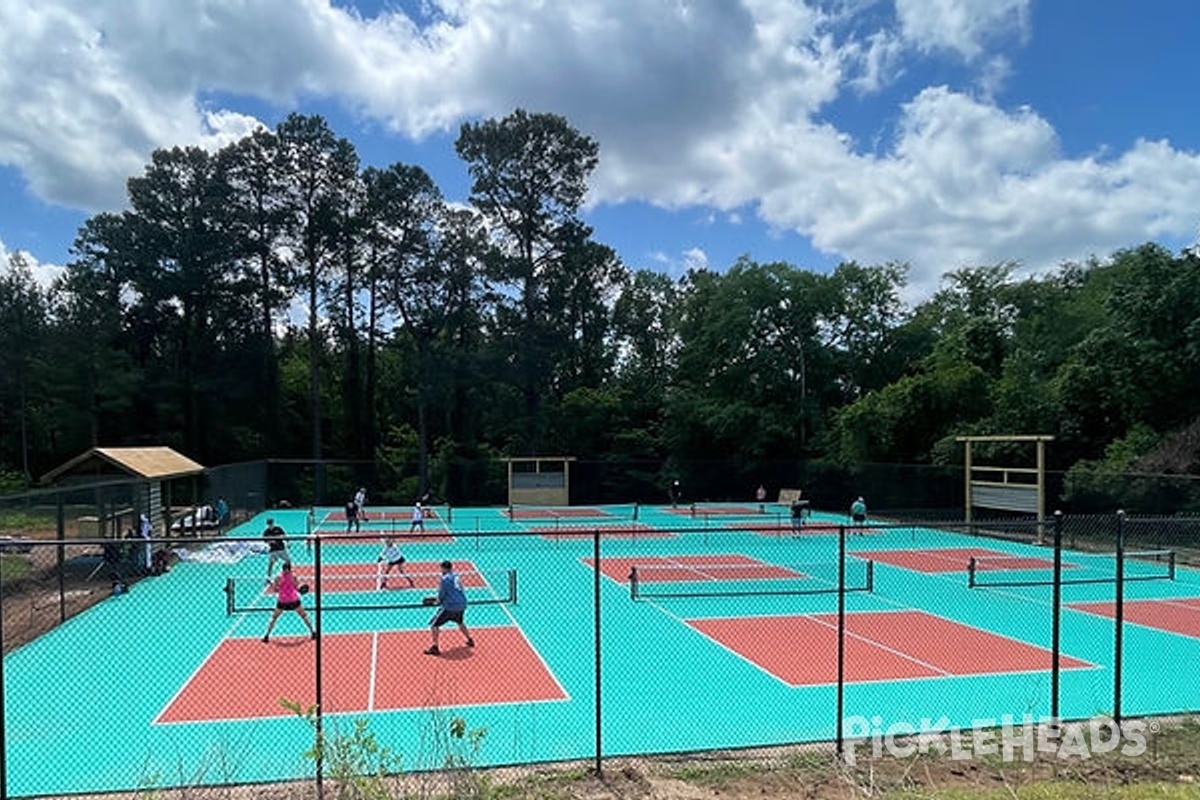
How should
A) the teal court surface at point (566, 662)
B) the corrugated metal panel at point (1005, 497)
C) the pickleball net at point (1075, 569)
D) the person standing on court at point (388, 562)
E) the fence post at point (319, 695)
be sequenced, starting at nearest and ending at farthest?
the fence post at point (319, 695) → the teal court surface at point (566, 662) → the person standing on court at point (388, 562) → the pickleball net at point (1075, 569) → the corrugated metal panel at point (1005, 497)

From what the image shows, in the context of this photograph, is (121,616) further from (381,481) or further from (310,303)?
(310,303)

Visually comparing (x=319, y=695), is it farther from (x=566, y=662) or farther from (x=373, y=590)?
(x=373, y=590)

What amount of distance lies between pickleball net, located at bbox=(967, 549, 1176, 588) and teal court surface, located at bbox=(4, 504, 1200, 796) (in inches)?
6.9

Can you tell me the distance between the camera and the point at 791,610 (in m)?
18.2

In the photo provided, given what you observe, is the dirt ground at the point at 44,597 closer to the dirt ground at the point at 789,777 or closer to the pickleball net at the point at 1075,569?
the dirt ground at the point at 789,777

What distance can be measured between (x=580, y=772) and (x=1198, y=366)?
32916mm

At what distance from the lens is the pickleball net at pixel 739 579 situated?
20453mm

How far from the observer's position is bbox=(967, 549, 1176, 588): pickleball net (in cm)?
2178

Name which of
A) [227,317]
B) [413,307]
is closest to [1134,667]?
[413,307]

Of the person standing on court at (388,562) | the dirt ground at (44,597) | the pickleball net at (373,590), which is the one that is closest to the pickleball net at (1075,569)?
the pickleball net at (373,590)

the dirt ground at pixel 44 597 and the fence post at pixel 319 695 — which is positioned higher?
the fence post at pixel 319 695

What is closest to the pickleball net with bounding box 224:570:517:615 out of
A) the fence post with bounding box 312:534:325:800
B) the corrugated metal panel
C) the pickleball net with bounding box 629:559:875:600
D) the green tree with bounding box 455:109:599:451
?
the pickleball net with bounding box 629:559:875:600

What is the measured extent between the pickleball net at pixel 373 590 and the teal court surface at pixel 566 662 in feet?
0.42

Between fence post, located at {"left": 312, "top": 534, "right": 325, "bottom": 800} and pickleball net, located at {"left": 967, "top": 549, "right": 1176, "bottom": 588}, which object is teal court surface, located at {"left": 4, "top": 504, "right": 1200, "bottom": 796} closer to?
fence post, located at {"left": 312, "top": 534, "right": 325, "bottom": 800}
